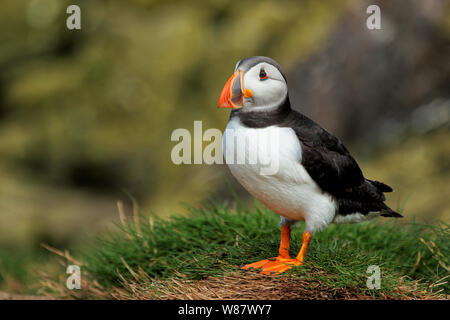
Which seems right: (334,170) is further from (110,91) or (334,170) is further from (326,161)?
(110,91)

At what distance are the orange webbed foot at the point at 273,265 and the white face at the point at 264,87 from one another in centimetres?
97

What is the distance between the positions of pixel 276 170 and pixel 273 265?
24.3 inches

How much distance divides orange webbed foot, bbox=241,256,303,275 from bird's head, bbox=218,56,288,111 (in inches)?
Answer: 39.7

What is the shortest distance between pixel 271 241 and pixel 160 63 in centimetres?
654

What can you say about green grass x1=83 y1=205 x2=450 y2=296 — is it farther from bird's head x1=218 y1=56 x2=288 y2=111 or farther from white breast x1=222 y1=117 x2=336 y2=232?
bird's head x1=218 y1=56 x2=288 y2=111

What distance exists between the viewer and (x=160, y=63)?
9789 millimetres

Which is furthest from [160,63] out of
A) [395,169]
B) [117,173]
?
[395,169]

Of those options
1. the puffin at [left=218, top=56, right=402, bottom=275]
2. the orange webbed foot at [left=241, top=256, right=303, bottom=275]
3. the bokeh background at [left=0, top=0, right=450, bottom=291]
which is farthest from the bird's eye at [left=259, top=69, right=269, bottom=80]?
the bokeh background at [left=0, top=0, right=450, bottom=291]

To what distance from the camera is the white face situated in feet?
10.4

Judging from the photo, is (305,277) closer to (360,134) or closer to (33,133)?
(360,134)

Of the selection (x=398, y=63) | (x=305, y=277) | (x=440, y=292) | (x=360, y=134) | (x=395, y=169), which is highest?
(x=398, y=63)

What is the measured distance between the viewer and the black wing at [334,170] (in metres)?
3.28

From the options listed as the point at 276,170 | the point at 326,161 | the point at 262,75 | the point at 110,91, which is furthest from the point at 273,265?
the point at 110,91

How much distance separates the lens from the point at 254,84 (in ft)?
10.4
